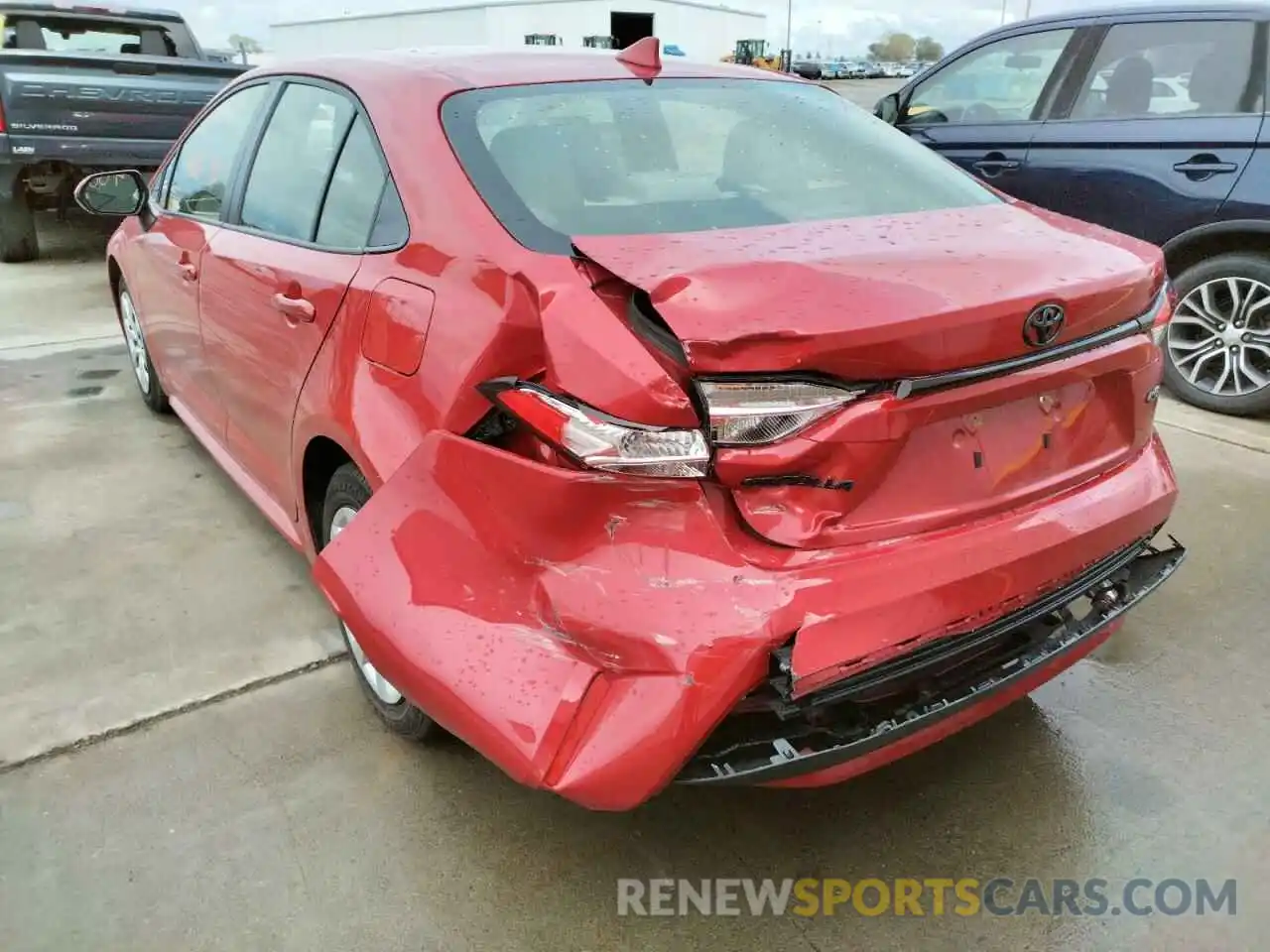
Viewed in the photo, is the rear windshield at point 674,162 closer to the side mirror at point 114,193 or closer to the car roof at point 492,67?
the car roof at point 492,67

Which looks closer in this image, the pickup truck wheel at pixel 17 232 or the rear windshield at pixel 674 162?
the rear windshield at pixel 674 162

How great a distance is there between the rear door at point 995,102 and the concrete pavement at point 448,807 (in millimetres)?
2810

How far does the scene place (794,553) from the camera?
1.63 m

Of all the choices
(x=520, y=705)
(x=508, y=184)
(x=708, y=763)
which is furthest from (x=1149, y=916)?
(x=508, y=184)

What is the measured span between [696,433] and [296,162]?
1.76 meters

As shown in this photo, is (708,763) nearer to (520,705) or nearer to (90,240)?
(520,705)

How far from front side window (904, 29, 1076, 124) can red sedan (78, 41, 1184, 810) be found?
3.32 metres

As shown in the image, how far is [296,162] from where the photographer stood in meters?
2.76

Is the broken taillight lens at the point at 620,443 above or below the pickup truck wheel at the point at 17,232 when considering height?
above

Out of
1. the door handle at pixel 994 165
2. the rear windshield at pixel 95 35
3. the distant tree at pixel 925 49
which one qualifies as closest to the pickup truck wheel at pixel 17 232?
the rear windshield at pixel 95 35

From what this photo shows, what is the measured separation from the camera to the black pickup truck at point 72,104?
22.5ft

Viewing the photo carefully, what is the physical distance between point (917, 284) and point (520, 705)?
993 mm

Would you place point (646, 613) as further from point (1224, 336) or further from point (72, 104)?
point (72, 104)

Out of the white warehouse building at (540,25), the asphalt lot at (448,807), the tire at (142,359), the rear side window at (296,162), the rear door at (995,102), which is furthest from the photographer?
the white warehouse building at (540,25)
